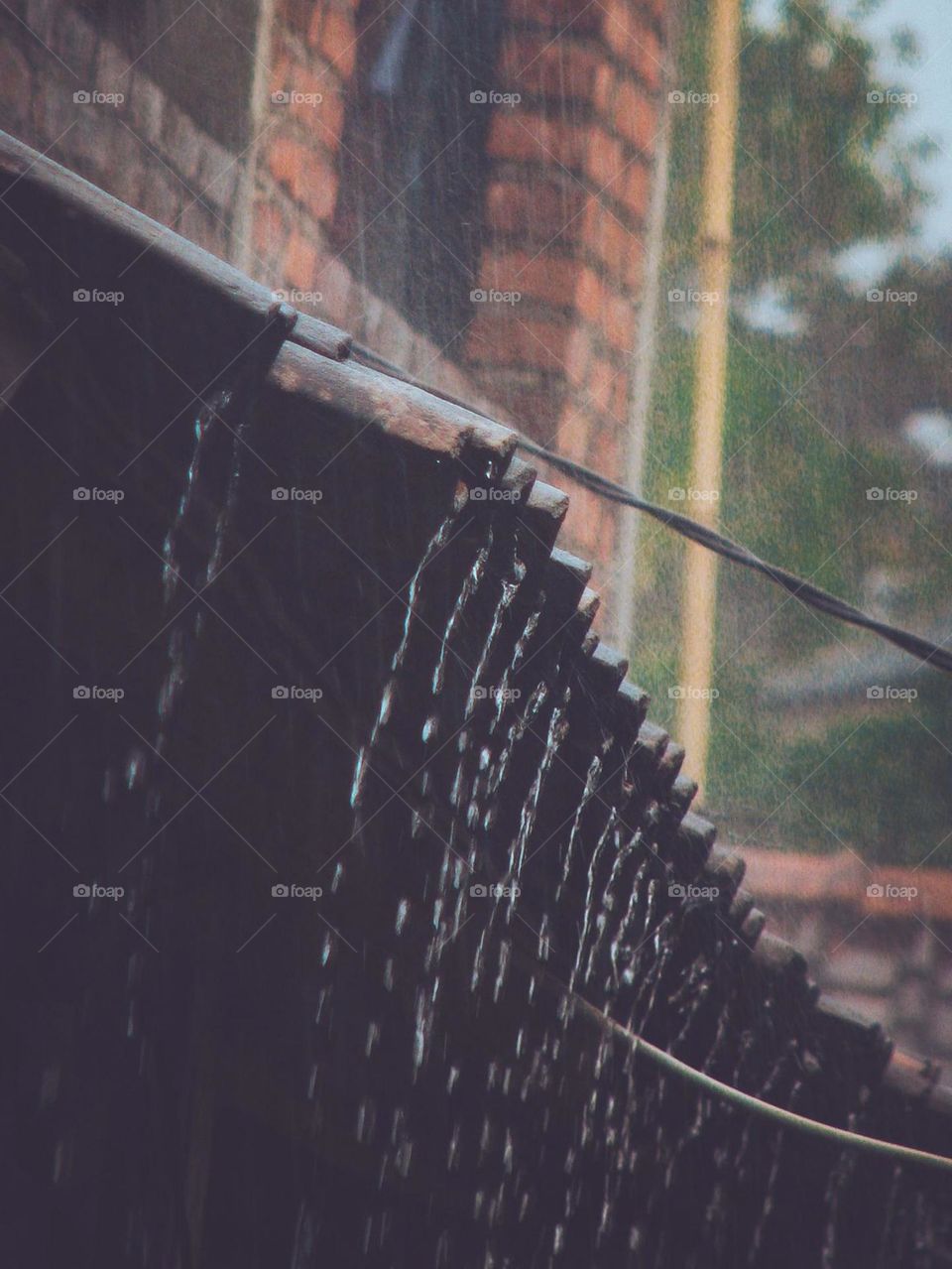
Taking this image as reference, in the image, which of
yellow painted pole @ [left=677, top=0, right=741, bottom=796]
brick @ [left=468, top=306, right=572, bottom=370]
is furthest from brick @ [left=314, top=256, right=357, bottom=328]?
yellow painted pole @ [left=677, top=0, right=741, bottom=796]

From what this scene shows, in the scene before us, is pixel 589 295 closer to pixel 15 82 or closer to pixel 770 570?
pixel 770 570

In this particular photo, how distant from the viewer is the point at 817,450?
335 inches

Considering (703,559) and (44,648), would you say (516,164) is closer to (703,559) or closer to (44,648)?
(44,648)

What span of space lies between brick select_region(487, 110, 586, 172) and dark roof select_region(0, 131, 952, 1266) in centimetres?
277

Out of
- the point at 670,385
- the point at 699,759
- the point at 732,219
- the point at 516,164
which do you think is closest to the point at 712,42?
the point at 732,219

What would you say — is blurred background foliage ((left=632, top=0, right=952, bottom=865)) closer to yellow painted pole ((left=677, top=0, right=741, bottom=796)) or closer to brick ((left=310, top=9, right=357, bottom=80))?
yellow painted pole ((left=677, top=0, right=741, bottom=796))

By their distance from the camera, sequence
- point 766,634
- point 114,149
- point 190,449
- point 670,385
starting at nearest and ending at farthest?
point 190,449 < point 114,149 < point 670,385 < point 766,634

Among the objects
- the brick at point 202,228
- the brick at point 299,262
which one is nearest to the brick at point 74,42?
the brick at point 202,228

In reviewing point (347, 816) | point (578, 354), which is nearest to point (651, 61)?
point (578, 354)

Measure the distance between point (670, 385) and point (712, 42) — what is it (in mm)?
1731

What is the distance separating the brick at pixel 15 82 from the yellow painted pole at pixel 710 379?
4.41 m

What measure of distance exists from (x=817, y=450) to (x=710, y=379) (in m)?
2.03

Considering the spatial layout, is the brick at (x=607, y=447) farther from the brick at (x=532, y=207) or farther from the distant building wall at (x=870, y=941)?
the distant building wall at (x=870, y=941)

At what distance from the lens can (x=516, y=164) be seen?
168 inches
